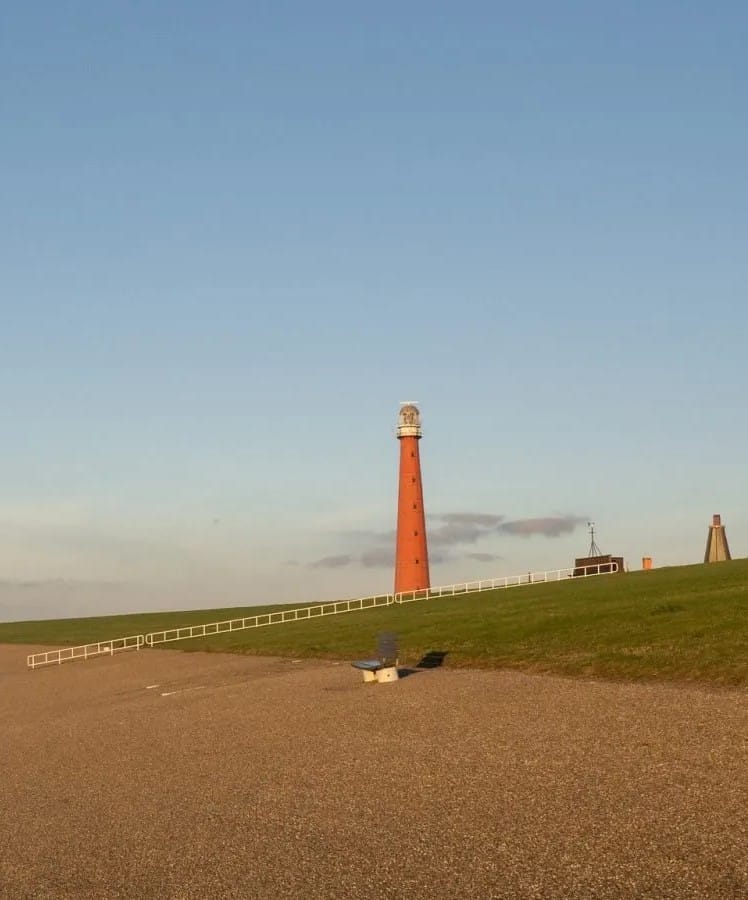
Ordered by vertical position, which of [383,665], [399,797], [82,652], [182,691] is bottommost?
[399,797]

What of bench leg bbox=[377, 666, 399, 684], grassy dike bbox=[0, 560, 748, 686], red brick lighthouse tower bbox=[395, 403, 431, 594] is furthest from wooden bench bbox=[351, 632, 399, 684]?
red brick lighthouse tower bbox=[395, 403, 431, 594]

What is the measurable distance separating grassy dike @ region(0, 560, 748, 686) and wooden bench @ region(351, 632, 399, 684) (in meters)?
3.40

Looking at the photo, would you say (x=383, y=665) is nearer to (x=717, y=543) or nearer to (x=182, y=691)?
(x=182, y=691)

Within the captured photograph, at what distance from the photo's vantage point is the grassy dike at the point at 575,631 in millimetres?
26188

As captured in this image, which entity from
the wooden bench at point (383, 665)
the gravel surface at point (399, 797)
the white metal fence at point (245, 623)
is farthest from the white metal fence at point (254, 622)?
the gravel surface at point (399, 797)

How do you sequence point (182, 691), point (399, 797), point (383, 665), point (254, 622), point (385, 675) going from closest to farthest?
point (399, 797) < point (385, 675) < point (383, 665) < point (182, 691) < point (254, 622)

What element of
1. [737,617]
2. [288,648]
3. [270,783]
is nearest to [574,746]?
[270,783]

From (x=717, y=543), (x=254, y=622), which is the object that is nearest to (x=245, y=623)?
(x=254, y=622)

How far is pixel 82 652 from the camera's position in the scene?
6044 centimetres

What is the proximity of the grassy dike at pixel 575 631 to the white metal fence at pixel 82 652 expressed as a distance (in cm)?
338

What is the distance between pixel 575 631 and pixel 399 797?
2059 cm

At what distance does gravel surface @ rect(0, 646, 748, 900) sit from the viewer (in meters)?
11.7

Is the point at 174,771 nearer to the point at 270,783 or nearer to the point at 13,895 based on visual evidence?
the point at 270,783

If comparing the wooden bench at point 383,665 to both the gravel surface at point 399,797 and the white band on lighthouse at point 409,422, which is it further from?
the white band on lighthouse at point 409,422
